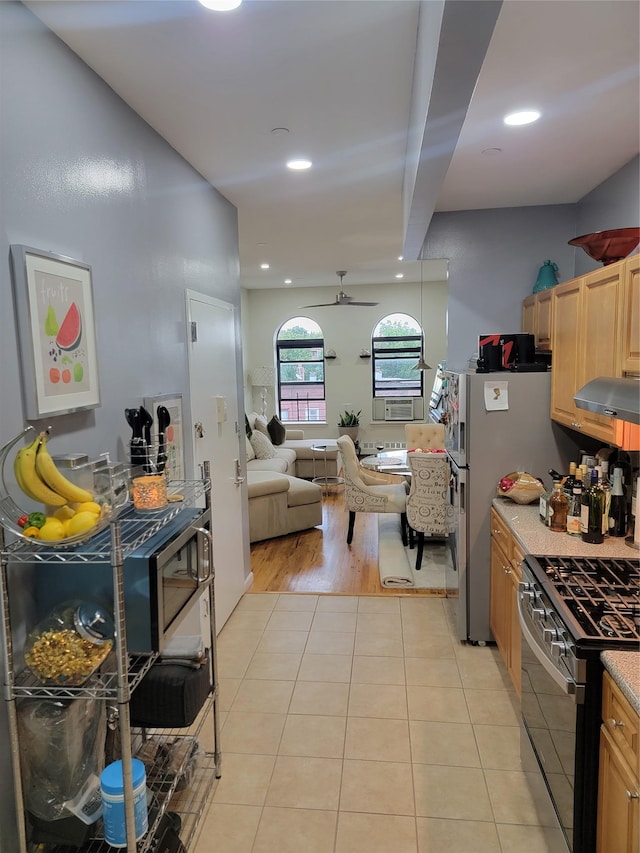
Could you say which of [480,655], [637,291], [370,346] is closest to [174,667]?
[480,655]

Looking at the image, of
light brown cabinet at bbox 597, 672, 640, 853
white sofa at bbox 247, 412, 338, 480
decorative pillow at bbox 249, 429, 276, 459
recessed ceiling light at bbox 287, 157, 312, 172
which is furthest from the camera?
white sofa at bbox 247, 412, 338, 480

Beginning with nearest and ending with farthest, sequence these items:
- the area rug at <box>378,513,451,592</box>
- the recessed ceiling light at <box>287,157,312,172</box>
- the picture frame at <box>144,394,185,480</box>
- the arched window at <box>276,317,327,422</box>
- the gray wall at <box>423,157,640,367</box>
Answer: the picture frame at <box>144,394,185,480</box>
the recessed ceiling light at <box>287,157,312,172</box>
the gray wall at <box>423,157,640,367</box>
the area rug at <box>378,513,451,592</box>
the arched window at <box>276,317,327,422</box>

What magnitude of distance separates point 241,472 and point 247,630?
1.05 m

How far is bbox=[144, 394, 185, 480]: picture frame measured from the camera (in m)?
2.51

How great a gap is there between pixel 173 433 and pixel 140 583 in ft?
3.97

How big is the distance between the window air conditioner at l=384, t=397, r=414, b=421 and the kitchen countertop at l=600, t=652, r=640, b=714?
7703mm

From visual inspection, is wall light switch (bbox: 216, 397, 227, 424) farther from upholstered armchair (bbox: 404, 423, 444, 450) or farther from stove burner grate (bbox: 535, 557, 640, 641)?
upholstered armchair (bbox: 404, 423, 444, 450)

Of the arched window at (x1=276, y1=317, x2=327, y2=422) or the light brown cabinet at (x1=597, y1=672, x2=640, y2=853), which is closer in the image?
the light brown cabinet at (x1=597, y1=672, x2=640, y2=853)

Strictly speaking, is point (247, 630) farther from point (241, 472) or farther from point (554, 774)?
point (554, 774)

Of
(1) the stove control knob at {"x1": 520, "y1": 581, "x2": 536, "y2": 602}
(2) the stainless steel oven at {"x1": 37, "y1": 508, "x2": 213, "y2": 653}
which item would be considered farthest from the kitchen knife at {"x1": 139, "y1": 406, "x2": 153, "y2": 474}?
(1) the stove control knob at {"x1": 520, "y1": 581, "x2": 536, "y2": 602}

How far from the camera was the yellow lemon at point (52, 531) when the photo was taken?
4.91 feet

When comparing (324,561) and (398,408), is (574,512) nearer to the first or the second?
(324,561)

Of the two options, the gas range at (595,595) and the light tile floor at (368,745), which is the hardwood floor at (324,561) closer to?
the light tile floor at (368,745)

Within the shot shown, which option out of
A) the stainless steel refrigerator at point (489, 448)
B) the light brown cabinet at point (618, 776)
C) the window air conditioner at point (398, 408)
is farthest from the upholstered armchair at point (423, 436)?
the light brown cabinet at point (618, 776)
